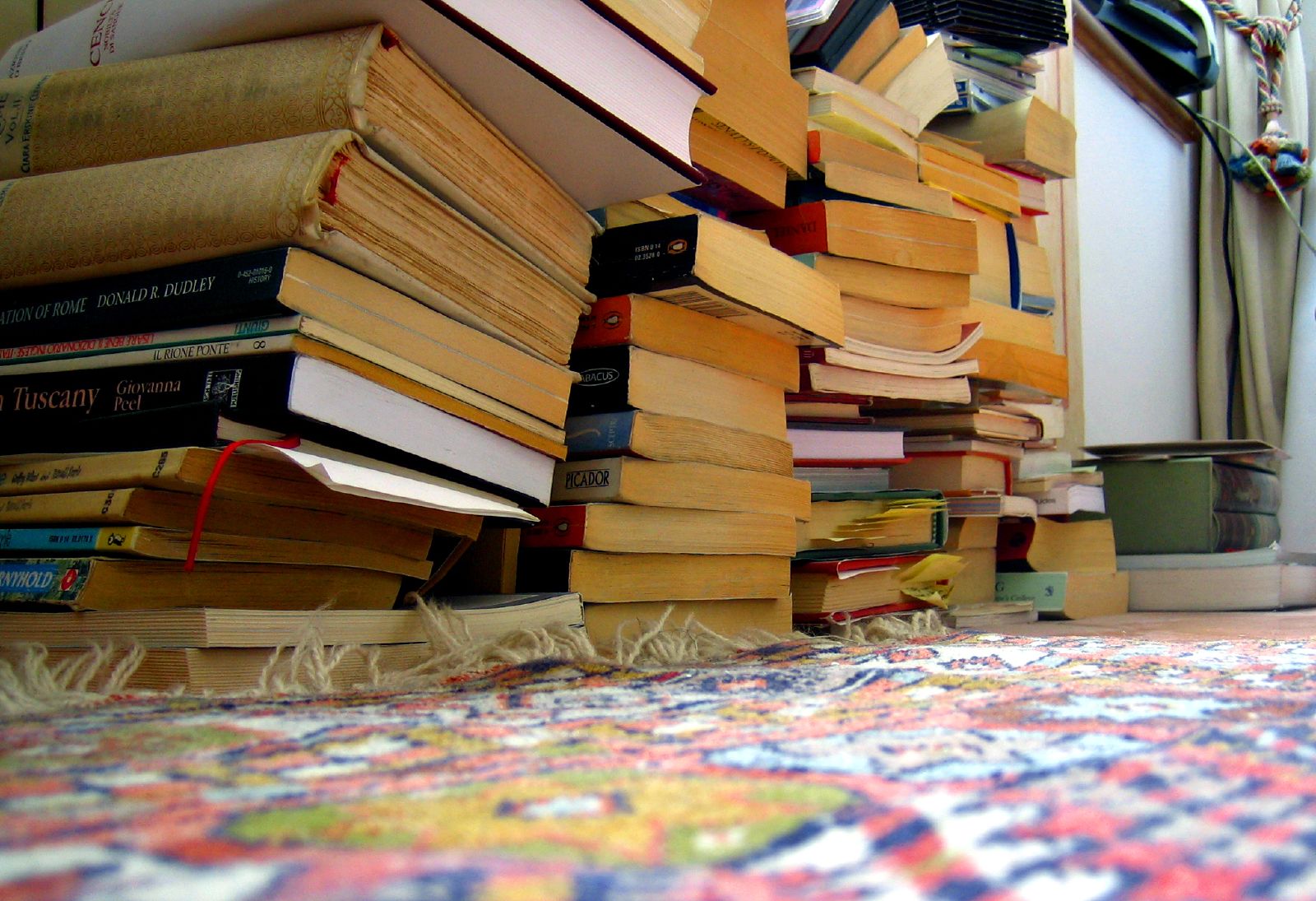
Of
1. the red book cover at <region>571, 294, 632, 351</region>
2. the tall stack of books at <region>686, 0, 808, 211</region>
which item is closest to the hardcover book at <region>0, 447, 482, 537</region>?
the red book cover at <region>571, 294, 632, 351</region>

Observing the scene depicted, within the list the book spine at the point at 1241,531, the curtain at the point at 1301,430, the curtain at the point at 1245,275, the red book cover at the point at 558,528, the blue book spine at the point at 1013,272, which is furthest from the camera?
the curtain at the point at 1245,275

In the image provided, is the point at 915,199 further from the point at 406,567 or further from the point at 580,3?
the point at 406,567

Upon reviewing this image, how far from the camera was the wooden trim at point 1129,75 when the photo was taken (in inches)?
80.9

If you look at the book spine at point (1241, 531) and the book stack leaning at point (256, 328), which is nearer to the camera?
the book stack leaning at point (256, 328)

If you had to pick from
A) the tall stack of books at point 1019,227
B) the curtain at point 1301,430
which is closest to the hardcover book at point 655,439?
the tall stack of books at point 1019,227

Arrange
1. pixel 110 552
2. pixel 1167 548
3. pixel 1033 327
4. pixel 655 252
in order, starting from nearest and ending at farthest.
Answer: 1. pixel 110 552
2. pixel 655 252
3. pixel 1033 327
4. pixel 1167 548

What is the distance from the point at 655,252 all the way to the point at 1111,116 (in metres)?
1.76

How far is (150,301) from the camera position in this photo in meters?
0.61

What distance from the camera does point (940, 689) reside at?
0.55 metres

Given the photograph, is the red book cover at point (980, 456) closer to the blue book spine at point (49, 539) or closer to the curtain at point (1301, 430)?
the blue book spine at point (49, 539)

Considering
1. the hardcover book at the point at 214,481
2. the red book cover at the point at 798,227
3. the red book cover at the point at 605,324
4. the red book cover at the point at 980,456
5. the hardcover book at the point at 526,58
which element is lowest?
the hardcover book at the point at 214,481

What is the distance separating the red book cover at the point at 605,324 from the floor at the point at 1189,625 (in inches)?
19.4

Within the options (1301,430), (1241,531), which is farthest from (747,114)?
(1301,430)

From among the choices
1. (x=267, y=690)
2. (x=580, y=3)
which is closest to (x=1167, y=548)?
(x=580, y=3)
